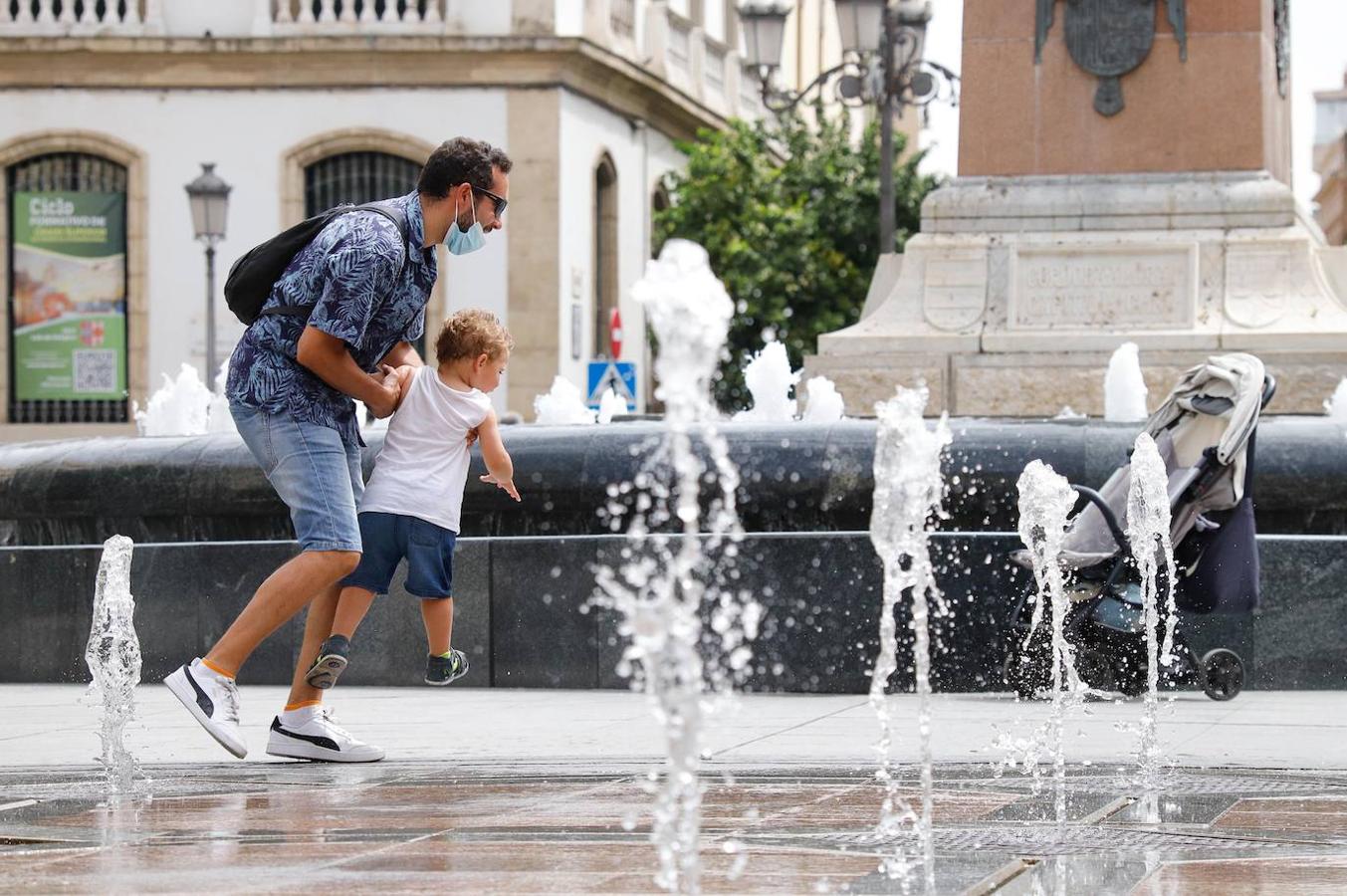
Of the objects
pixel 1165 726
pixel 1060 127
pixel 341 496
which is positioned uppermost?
pixel 1060 127

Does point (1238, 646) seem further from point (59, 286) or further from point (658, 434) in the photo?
point (59, 286)

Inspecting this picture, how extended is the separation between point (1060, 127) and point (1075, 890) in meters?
9.67

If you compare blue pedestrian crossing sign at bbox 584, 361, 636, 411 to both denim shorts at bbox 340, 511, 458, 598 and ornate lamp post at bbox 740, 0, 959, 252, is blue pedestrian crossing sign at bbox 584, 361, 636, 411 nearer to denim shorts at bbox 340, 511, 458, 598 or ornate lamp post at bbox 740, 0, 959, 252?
ornate lamp post at bbox 740, 0, 959, 252

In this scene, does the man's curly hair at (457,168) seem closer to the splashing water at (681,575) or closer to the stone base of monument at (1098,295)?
the splashing water at (681,575)

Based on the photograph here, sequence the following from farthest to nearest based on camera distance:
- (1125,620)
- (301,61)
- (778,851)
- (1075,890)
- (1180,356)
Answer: (301,61), (1180,356), (1125,620), (778,851), (1075,890)

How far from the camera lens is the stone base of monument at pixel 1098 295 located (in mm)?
13242

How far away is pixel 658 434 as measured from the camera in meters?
9.61

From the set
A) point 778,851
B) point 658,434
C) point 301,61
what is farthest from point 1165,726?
point 301,61

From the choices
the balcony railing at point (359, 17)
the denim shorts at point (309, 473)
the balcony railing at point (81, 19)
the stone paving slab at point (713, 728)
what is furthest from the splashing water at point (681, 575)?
the balcony railing at point (81, 19)

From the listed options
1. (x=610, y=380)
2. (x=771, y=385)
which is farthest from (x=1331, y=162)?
(x=771, y=385)

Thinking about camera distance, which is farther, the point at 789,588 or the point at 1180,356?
the point at 1180,356

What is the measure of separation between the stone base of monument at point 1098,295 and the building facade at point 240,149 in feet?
75.7

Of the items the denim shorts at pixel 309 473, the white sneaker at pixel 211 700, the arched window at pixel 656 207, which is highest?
the arched window at pixel 656 207

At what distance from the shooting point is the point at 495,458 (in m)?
7.09
